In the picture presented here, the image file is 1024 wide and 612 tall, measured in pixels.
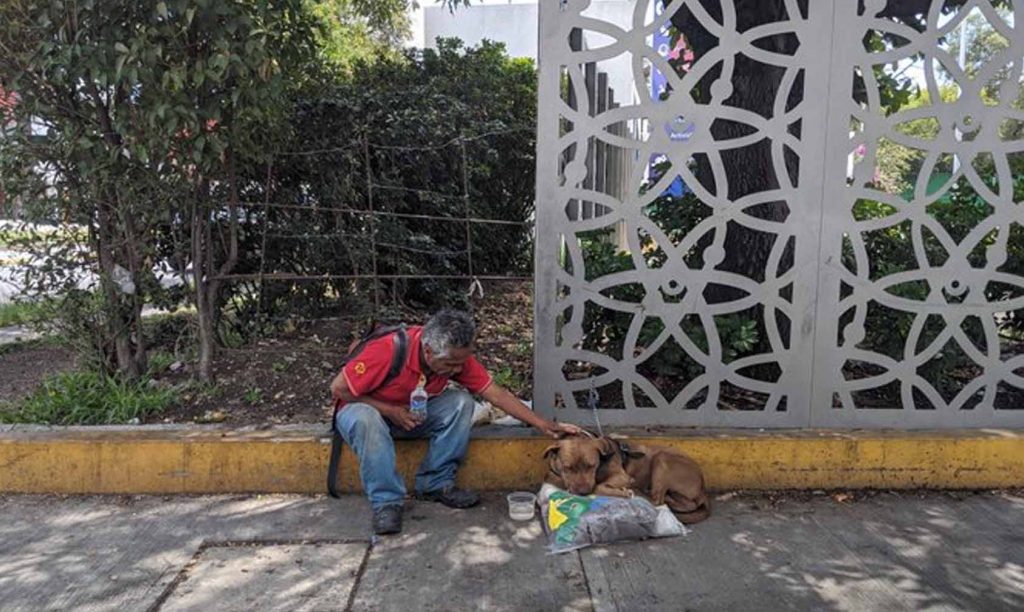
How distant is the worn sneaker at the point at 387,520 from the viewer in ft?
12.3

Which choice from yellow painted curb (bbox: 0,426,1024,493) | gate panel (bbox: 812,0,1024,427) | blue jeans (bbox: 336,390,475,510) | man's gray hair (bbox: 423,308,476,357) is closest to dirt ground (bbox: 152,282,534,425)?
yellow painted curb (bbox: 0,426,1024,493)

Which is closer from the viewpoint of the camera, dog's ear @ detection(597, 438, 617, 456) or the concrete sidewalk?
the concrete sidewalk

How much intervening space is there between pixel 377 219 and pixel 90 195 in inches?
77.9

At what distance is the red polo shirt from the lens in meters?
3.86

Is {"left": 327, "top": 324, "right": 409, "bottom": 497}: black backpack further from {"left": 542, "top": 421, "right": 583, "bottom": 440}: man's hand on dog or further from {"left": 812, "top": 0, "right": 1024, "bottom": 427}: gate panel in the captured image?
{"left": 812, "top": 0, "right": 1024, "bottom": 427}: gate panel

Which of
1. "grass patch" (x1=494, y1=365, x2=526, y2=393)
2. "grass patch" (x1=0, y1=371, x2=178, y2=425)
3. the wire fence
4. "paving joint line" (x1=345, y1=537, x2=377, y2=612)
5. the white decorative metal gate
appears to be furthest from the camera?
the wire fence

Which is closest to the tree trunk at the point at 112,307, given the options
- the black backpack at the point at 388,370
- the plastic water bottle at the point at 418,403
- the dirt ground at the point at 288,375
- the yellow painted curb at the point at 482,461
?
the dirt ground at the point at 288,375

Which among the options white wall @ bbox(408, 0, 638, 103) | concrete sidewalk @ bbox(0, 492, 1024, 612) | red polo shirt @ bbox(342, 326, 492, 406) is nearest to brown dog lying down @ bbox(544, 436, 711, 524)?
concrete sidewalk @ bbox(0, 492, 1024, 612)

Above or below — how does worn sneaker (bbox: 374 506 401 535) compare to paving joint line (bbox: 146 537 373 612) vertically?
above

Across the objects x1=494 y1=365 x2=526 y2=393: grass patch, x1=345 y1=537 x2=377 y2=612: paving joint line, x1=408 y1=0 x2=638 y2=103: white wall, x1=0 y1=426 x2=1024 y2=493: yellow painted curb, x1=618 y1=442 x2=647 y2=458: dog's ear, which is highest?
x1=408 y1=0 x2=638 y2=103: white wall

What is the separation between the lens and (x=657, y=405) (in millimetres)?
4426

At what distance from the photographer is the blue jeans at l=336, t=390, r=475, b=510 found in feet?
A: 12.5

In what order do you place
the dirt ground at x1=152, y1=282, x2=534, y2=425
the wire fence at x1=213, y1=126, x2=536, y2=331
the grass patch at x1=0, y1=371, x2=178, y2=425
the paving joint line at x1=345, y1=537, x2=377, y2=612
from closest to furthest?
the paving joint line at x1=345, y1=537, x2=377, y2=612
the grass patch at x1=0, y1=371, x2=178, y2=425
the dirt ground at x1=152, y1=282, x2=534, y2=425
the wire fence at x1=213, y1=126, x2=536, y2=331

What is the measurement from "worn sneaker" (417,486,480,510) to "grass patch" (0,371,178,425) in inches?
67.5
